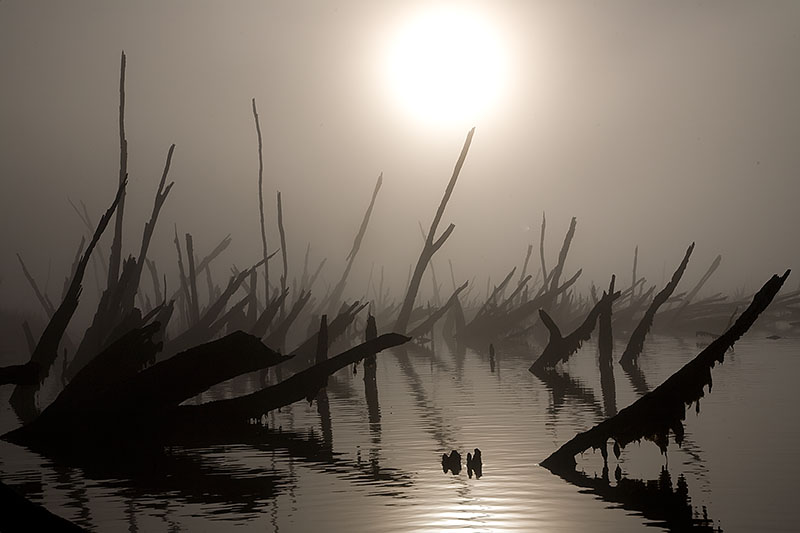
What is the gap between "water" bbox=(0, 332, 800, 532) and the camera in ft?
28.2

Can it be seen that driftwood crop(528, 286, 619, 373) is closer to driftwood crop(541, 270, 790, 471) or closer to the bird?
the bird

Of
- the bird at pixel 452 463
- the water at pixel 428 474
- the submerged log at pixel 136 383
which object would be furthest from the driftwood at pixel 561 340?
the bird at pixel 452 463

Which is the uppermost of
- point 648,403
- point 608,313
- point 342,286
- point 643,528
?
point 342,286

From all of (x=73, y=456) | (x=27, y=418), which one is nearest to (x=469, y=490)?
(x=73, y=456)

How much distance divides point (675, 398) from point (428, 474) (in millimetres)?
2583

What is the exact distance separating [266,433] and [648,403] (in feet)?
20.9

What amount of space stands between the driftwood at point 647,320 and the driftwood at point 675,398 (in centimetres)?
1404

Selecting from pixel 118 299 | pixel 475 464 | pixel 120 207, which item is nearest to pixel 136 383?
pixel 475 464

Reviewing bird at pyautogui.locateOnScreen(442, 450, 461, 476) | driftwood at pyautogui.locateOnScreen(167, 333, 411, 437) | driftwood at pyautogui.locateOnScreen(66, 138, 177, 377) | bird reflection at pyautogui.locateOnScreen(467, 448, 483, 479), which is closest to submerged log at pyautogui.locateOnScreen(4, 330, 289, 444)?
driftwood at pyautogui.locateOnScreen(167, 333, 411, 437)

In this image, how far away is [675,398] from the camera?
31.6ft

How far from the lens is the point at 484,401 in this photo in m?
18.2

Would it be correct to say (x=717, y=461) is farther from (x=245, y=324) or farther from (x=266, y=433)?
(x=245, y=324)

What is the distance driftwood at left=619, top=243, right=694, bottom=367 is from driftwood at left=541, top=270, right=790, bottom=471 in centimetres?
1404

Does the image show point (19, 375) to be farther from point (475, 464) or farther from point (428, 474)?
point (475, 464)
